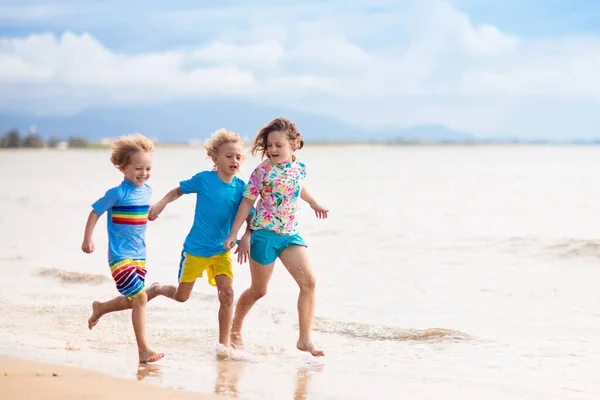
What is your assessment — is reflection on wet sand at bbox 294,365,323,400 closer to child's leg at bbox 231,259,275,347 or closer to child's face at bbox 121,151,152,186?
child's leg at bbox 231,259,275,347

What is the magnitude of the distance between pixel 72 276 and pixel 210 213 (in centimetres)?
503

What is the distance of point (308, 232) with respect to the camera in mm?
16094

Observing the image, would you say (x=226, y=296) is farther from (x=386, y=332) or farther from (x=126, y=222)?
(x=386, y=332)

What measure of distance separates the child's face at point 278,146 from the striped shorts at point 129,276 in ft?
4.02

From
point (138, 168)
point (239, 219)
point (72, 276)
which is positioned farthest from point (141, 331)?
point (72, 276)

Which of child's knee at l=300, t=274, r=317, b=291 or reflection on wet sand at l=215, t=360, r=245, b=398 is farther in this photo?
child's knee at l=300, t=274, r=317, b=291

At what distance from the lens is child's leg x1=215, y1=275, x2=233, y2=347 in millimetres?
6000

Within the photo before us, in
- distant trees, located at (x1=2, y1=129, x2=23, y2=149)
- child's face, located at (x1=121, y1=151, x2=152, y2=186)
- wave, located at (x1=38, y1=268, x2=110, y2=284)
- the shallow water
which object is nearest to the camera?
the shallow water

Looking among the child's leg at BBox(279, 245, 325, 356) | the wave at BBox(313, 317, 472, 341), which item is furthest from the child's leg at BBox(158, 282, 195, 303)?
the wave at BBox(313, 317, 472, 341)

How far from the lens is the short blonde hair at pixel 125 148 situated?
19.2 ft

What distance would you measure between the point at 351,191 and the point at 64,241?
16.9m

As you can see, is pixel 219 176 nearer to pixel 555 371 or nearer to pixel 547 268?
pixel 555 371

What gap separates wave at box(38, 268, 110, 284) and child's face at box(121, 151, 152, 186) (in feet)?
15.3

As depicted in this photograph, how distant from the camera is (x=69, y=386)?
15.7ft
